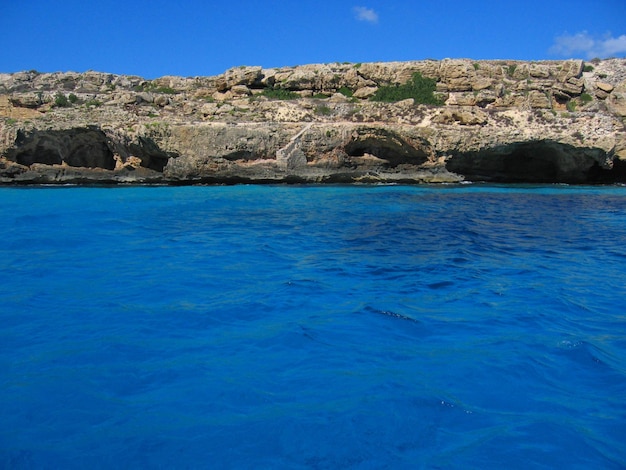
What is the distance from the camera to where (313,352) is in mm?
4766

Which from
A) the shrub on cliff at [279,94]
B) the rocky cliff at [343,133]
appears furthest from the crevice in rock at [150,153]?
the shrub on cliff at [279,94]

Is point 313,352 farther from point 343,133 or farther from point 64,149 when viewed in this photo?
point 64,149

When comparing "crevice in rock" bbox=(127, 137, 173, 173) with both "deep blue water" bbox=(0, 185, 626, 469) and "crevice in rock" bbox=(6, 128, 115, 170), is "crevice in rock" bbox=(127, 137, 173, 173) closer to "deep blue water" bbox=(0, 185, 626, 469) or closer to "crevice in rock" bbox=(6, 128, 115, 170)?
"crevice in rock" bbox=(6, 128, 115, 170)

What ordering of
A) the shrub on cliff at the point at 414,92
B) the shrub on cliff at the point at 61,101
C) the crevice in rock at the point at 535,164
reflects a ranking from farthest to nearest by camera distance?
the shrub on cliff at the point at 414,92 < the shrub on cliff at the point at 61,101 < the crevice in rock at the point at 535,164

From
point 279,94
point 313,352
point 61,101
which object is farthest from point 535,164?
point 61,101

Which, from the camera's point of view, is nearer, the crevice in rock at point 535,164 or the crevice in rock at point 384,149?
the crevice in rock at point 384,149

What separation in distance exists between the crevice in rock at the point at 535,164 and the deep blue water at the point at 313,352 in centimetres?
1369

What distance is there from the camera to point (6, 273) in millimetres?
7426

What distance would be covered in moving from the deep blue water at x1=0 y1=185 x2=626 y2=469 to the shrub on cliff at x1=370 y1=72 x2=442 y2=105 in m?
17.3

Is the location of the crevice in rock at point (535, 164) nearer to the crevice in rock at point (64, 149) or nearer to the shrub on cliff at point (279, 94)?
the shrub on cliff at point (279, 94)

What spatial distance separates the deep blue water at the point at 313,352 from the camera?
3.38 metres

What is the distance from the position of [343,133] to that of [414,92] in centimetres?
645

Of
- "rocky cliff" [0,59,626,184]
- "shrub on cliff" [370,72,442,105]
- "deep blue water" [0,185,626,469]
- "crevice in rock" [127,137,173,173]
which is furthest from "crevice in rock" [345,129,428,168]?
"deep blue water" [0,185,626,469]

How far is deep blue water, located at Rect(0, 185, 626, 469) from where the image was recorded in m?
3.38
